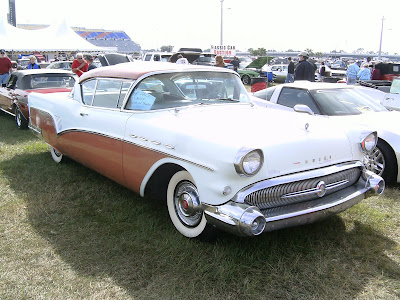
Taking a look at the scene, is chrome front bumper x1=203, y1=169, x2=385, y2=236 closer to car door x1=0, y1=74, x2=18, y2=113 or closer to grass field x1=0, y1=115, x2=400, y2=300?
grass field x1=0, y1=115, x2=400, y2=300

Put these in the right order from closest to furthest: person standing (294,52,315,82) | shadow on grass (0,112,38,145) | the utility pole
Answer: shadow on grass (0,112,38,145) → person standing (294,52,315,82) → the utility pole

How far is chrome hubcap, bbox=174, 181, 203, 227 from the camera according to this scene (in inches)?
120

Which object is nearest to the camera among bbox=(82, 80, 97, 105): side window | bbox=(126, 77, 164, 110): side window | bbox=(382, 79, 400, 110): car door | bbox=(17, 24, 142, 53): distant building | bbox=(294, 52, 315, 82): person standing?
bbox=(126, 77, 164, 110): side window

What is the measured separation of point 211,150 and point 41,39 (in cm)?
2166

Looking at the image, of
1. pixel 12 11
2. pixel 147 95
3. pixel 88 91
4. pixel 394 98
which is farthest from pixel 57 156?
pixel 12 11

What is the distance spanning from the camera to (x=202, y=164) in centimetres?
283

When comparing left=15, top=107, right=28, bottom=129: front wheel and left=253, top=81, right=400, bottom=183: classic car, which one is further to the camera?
left=15, top=107, right=28, bottom=129: front wheel

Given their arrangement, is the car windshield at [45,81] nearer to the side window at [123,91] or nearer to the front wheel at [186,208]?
the side window at [123,91]

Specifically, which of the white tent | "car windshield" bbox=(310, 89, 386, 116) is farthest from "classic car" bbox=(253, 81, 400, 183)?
the white tent

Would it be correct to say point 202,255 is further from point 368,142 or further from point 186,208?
point 368,142

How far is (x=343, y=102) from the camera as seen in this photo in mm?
5516

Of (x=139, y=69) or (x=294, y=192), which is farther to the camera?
(x=139, y=69)

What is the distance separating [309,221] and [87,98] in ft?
9.97

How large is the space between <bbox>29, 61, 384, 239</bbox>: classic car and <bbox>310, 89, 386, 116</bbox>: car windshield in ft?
5.36
